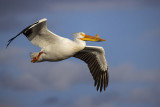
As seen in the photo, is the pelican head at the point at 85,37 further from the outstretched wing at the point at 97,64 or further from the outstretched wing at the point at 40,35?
the outstretched wing at the point at 97,64

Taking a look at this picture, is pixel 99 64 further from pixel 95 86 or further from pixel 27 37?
pixel 27 37

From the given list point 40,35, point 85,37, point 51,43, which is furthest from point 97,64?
point 40,35

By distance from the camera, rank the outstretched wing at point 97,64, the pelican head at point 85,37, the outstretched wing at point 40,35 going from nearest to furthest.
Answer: the outstretched wing at point 40,35 < the pelican head at point 85,37 < the outstretched wing at point 97,64

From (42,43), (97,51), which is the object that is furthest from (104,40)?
(42,43)

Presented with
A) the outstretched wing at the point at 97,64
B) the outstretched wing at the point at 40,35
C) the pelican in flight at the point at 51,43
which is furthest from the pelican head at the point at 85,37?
the outstretched wing at the point at 97,64

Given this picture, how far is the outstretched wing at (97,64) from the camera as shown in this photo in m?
11.3

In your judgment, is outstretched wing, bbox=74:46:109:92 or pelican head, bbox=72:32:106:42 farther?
outstretched wing, bbox=74:46:109:92

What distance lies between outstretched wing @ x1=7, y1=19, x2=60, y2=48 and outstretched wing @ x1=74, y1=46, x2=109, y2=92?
185 centimetres

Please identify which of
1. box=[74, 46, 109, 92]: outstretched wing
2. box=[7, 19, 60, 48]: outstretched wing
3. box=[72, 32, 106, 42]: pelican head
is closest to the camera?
box=[7, 19, 60, 48]: outstretched wing

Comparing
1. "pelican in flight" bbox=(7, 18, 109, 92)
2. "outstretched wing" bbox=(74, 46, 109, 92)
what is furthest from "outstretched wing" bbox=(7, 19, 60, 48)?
"outstretched wing" bbox=(74, 46, 109, 92)

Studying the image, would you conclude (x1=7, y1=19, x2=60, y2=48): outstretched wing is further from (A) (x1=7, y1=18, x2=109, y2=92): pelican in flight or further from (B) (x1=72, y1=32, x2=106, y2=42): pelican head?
(B) (x1=72, y1=32, x2=106, y2=42): pelican head

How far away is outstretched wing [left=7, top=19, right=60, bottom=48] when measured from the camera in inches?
367

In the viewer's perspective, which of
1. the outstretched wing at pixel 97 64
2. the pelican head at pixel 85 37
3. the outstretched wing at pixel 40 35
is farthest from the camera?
the outstretched wing at pixel 97 64

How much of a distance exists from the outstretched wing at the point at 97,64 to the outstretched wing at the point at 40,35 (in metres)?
1.85
